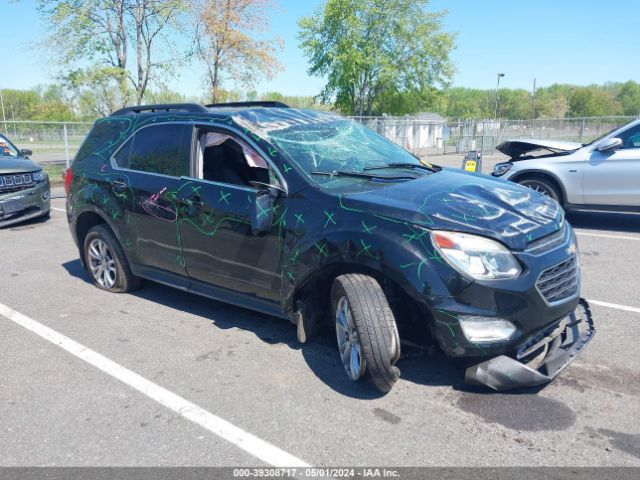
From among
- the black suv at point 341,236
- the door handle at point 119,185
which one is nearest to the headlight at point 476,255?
the black suv at point 341,236

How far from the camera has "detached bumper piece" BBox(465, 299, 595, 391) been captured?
3.21 metres

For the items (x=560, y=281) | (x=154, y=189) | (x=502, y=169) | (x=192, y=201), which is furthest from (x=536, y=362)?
(x=502, y=169)

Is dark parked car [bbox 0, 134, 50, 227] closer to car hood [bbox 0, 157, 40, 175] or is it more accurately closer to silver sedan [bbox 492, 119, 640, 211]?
car hood [bbox 0, 157, 40, 175]

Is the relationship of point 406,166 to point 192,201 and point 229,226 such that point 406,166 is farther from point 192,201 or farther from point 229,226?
point 192,201

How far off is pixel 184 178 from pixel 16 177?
6056 millimetres

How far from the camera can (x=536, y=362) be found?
368 cm

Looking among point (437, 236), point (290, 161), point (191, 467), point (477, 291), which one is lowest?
point (191, 467)

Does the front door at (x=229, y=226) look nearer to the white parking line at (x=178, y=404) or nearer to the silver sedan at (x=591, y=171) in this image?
the white parking line at (x=178, y=404)

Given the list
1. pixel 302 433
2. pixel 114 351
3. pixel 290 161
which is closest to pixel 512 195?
pixel 290 161

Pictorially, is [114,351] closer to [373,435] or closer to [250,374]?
[250,374]

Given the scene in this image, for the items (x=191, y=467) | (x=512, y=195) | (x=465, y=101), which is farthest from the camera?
(x=465, y=101)

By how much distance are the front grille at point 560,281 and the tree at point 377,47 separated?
127 feet

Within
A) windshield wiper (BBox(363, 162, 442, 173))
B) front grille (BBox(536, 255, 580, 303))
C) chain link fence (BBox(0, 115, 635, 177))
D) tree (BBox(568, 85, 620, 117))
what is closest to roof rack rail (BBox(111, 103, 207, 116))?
windshield wiper (BBox(363, 162, 442, 173))

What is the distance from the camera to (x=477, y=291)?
3.10m
